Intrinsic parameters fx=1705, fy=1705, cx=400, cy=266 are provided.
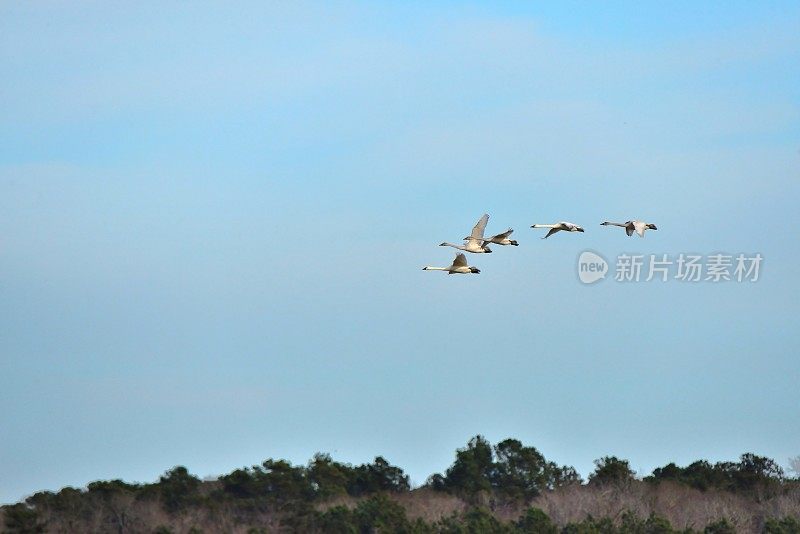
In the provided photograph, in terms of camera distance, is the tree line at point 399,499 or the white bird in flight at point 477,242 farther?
the tree line at point 399,499

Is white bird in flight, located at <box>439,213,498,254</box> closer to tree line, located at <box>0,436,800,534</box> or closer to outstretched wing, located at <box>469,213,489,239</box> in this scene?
outstretched wing, located at <box>469,213,489,239</box>

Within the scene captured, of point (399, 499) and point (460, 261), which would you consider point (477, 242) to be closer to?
point (460, 261)

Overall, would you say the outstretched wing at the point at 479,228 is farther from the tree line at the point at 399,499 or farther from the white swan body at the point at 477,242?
the tree line at the point at 399,499

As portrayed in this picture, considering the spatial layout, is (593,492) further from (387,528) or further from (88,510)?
(88,510)

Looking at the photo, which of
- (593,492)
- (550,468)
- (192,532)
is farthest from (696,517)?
(192,532)

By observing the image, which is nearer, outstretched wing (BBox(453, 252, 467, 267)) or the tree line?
outstretched wing (BBox(453, 252, 467, 267))

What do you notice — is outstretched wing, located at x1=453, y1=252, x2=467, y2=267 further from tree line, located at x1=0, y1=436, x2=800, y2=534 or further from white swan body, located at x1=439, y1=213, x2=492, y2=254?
tree line, located at x1=0, y1=436, x2=800, y2=534

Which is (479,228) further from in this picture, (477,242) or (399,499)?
(399,499)

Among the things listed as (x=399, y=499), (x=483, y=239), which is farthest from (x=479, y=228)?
(x=399, y=499)

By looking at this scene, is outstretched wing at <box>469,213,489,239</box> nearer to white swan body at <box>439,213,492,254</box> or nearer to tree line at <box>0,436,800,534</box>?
white swan body at <box>439,213,492,254</box>

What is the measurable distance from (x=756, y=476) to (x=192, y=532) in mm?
52324

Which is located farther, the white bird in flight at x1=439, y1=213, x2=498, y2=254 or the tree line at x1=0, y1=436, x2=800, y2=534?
the tree line at x1=0, y1=436, x2=800, y2=534

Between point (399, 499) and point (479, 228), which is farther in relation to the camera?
point (399, 499)

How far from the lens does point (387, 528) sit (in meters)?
83.6
